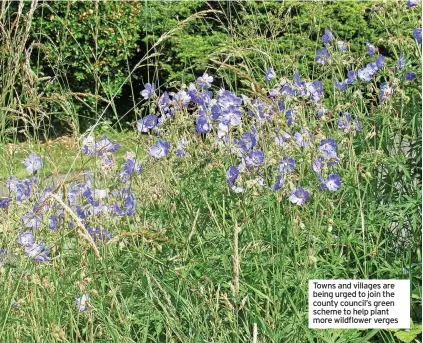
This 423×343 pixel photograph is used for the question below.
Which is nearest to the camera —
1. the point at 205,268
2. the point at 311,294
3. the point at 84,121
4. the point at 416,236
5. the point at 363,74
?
the point at 311,294

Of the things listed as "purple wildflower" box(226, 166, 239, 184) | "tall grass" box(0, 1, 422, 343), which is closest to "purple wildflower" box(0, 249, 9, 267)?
"tall grass" box(0, 1, 422, 343)

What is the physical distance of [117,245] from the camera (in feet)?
9.70

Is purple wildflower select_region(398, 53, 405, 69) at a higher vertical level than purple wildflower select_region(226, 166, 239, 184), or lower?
higher

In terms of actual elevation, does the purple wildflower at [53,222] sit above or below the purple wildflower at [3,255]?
below

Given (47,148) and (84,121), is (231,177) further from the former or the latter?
(84,121)

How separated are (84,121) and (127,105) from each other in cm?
51

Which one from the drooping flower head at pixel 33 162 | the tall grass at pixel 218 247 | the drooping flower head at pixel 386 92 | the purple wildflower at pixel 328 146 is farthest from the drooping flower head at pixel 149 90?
the drooping flower head at pixel 386 92

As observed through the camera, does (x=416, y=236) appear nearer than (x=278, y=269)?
No

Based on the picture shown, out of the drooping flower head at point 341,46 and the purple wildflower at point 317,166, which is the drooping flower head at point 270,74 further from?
the purple wildflower at point 317,166

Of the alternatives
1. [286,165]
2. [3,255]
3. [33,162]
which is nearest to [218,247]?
[286,165]

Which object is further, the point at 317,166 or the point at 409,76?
the point at 409,76

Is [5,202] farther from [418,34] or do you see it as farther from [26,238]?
[418,34]

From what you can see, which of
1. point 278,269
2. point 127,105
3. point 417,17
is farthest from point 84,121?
point 278,269

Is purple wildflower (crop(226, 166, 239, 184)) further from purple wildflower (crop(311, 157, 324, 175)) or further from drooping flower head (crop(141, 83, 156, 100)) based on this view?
drooping flower head (crop(141, 83, 156, 100))
